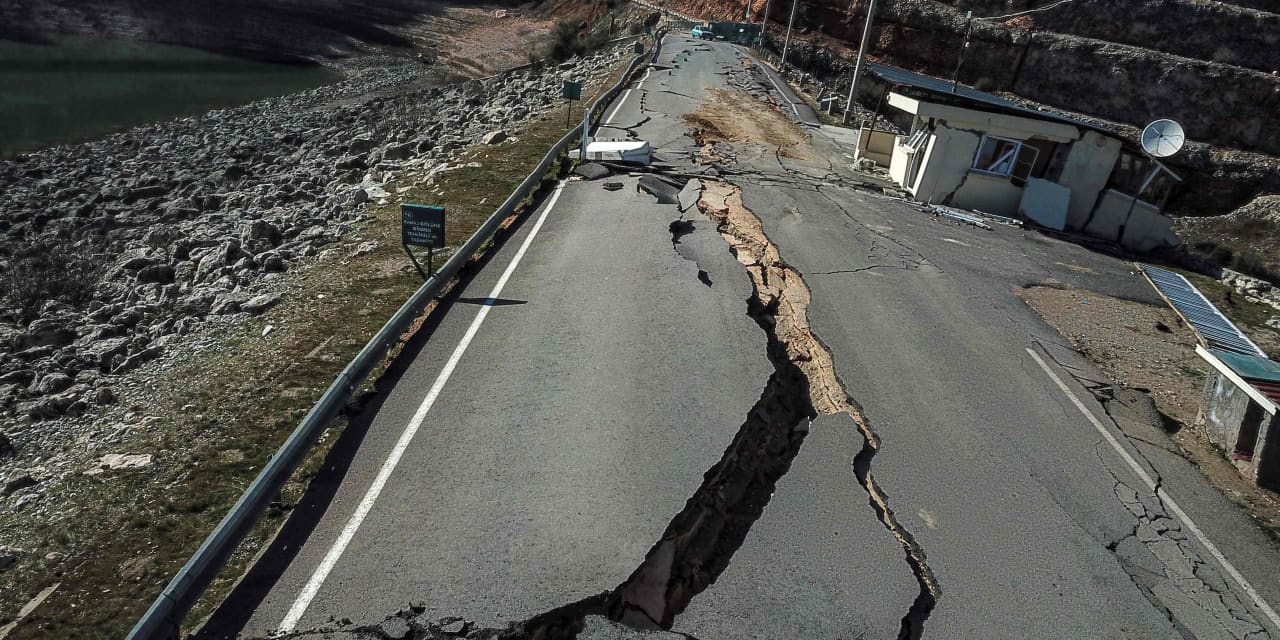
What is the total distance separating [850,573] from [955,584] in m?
0.83

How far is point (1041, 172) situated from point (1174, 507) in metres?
13.8

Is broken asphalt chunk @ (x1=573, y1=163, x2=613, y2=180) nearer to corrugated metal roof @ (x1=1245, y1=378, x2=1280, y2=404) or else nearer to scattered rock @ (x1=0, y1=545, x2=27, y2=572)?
corrugated metal roof @ (x1=1245, y1=378, x2=1280, y2=404)

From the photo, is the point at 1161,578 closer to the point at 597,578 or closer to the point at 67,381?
the point at 597,578

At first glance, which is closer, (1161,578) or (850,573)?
(850,573)

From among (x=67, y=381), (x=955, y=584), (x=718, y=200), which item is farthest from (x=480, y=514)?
(x=718, y=200)

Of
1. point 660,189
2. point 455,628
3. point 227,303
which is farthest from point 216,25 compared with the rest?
point 455,628

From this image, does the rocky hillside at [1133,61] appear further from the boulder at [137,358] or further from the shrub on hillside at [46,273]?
the shrub on hillside at [46,273]

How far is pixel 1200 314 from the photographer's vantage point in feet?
45.5

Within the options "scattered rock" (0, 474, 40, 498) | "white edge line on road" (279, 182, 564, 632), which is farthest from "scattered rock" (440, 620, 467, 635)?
"scattered rock" (0, 474, 40, 498)

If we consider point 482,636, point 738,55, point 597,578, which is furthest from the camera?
point 738,55

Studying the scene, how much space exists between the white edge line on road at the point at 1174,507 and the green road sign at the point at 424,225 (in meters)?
8.23

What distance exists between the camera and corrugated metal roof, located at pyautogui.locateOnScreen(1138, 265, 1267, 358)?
40.7 feet

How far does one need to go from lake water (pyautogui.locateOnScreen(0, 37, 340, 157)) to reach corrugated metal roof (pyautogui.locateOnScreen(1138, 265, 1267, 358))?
31461mm

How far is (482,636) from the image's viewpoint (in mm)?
4770
